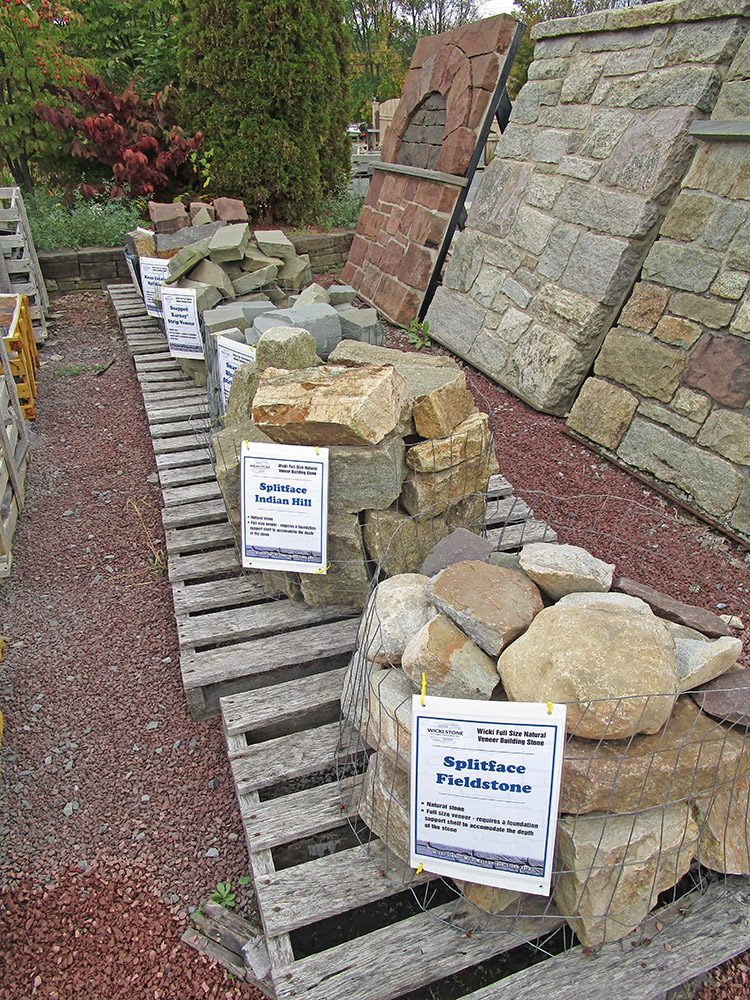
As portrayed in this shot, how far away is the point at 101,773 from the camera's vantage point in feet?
8.35

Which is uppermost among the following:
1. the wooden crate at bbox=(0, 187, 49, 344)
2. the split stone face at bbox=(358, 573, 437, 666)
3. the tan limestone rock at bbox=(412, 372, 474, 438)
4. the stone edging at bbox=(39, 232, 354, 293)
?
the tan limestone rock at bbox=(412, 372, 474, 438)

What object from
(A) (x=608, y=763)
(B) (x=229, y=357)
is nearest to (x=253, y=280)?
(B) (x=229, y=357)

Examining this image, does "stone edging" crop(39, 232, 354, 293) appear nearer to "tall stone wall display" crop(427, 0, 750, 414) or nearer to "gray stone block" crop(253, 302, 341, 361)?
"tall stone wall display" crop(427, 0, 750, 414)

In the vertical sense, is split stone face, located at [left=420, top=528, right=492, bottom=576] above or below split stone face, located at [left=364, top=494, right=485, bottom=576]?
above

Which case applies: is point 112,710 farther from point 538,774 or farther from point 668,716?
point 668,716

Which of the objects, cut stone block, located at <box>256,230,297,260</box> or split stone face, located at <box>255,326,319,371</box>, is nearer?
split stone face, located at <box>255,326,319,371</box>

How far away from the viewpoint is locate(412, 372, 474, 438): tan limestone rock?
9.24ft

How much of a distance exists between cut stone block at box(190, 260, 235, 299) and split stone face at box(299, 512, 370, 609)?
2.64 meters

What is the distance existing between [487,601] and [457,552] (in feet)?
1.49

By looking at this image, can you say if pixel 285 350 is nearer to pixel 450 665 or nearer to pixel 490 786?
pixel 450 665

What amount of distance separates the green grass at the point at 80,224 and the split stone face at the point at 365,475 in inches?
263

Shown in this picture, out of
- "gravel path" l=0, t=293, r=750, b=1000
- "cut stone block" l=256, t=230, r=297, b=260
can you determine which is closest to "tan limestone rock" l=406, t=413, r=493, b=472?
"gravel path" l=0, t=293, r=750, b=1000

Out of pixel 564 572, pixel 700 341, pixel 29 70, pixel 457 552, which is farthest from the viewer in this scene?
pixel 29 70

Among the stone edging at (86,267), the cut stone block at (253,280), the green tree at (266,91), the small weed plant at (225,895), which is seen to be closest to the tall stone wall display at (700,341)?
the cut stone block at (253,280)
